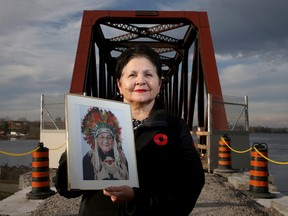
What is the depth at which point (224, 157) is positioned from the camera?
1048 centimetres

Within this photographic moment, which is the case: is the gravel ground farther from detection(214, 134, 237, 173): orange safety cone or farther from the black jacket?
the black jacket

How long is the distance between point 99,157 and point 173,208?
0.39 meters

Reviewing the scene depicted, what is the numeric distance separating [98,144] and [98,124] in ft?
0.28

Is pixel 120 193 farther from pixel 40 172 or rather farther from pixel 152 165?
pixel 40 172

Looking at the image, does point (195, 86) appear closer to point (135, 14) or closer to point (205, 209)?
point (135, 14)

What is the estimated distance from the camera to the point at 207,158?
11.4m

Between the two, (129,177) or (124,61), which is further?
(124,61)

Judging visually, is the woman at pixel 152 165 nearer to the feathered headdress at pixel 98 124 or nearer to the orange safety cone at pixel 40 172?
the feathered headdress at pixel 98 124

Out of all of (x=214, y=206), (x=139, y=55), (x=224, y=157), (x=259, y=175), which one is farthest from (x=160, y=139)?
(x=224, y=157)

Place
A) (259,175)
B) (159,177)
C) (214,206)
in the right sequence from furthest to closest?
(259,175) < (214,206) < (159,177)

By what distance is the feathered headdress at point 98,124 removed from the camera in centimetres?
164

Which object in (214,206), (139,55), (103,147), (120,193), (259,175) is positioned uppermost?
(139,55)

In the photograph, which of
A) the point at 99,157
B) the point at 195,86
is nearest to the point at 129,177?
the point at 99,157

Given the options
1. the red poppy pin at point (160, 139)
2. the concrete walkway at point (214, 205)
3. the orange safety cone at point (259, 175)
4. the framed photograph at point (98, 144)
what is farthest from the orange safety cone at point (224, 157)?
the framed photograph at point (98, 144)
